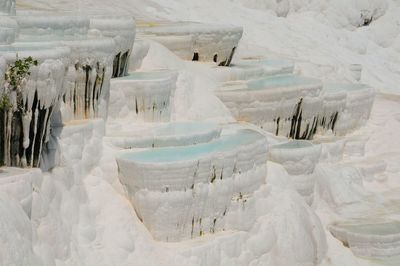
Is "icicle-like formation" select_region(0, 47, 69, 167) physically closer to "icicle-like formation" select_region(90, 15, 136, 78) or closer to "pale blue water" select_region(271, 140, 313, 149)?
"icicle-like formation" select_region(90, 15, 136, 78)

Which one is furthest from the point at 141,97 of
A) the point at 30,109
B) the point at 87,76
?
the point at 30,109

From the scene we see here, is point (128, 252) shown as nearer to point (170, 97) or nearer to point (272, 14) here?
point (170, 97)

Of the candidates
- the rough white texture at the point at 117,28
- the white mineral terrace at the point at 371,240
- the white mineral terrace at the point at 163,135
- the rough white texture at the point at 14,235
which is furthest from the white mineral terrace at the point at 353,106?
the rough white texture at the point at 14,235

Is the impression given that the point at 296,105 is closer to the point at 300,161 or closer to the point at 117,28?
the point at 300,161

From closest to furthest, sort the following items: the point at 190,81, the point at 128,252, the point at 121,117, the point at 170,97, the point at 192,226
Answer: the point at 128,252
the point at 192,226
the point at 121,117
the point at 170,97
the point at 190,81

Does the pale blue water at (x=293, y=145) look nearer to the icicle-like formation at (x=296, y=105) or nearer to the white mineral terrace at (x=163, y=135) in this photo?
the icicle-like formation at (x=296, y=105)

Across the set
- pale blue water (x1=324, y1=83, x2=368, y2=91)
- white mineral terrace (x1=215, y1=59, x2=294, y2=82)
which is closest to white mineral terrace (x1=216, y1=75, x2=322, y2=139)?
white mineral terrace (x1=215, y1=59, x2=294, y2=82)

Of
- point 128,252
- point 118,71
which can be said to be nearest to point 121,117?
point 118,71
